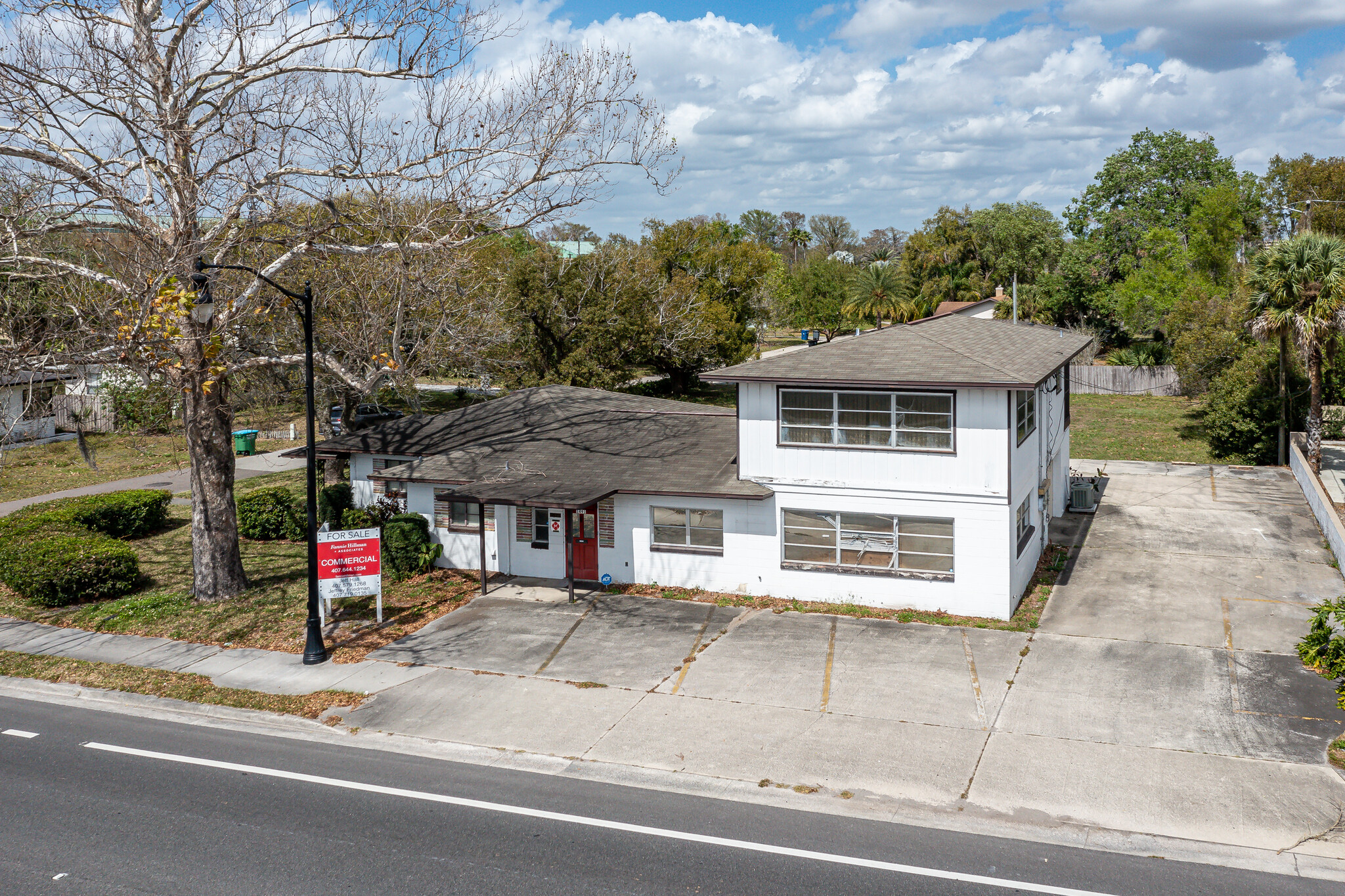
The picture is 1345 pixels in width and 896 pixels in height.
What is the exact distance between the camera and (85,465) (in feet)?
130

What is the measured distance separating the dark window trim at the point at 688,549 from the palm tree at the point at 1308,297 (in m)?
21.6

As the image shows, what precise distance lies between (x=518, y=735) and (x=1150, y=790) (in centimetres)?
835

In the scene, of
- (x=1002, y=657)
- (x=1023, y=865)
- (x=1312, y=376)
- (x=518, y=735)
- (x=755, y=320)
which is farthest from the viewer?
(x=755, y=320)

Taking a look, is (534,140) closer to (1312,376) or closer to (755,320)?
(1312,376)

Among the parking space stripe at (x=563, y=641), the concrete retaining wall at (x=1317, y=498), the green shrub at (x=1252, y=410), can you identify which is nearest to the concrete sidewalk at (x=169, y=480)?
the parking space stripe at (x=563, y=641)

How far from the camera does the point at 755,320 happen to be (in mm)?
64062

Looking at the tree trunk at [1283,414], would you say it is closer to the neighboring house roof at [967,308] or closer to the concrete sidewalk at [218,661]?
the neighboring house roof at [967,308]

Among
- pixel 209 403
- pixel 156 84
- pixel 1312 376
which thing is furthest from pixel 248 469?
pixel 1312 376

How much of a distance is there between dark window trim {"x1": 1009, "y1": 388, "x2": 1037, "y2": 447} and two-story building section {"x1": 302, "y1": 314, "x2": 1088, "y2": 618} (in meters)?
0.09

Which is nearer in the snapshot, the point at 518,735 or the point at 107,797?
the point at 107,797

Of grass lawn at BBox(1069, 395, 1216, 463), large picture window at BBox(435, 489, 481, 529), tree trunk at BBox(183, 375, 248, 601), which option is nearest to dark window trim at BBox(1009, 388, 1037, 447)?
large picture window at BBox(435, 489, 481, 529)

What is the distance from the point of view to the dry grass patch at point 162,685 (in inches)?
586

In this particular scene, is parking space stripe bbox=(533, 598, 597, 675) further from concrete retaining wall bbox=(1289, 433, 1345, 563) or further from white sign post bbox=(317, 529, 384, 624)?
concrete retaining wall bbox=(1289, 433, 1345, 563)

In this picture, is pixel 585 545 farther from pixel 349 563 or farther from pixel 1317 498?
pixel 1317 498
